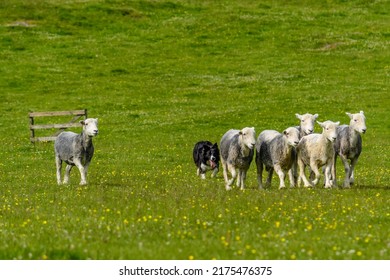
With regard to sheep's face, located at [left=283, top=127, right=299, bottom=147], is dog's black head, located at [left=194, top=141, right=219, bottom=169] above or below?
below

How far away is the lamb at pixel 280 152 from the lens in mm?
21703

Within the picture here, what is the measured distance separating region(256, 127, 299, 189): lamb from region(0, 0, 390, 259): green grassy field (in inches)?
40.0

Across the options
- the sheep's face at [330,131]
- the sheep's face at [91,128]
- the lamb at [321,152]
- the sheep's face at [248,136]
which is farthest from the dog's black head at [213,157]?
the sheep's face at [330,131]

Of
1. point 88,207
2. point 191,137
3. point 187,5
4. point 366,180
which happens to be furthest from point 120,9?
point 88,207

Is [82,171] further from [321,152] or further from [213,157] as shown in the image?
[321,152]

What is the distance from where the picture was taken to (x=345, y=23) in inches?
2918

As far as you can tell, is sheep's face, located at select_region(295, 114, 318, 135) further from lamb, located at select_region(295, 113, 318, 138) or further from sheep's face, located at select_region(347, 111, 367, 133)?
sheep's face, located at select_region(347, 111, 367, 133)

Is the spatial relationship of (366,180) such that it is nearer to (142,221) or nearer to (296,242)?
(142,221)

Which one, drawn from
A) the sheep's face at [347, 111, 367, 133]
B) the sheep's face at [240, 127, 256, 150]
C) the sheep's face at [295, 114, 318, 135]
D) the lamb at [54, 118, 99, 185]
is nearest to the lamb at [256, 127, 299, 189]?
the sheep's face at [240, 127, 256, 150]

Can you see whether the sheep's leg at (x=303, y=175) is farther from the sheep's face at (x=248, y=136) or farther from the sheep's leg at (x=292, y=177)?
the sheep's face at (x=248, y=136)

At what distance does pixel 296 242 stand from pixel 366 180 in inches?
537

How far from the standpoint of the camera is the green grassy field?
42.1ft

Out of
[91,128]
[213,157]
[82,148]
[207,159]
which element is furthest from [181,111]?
[91,128]

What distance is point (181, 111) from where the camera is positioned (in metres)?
48.7
